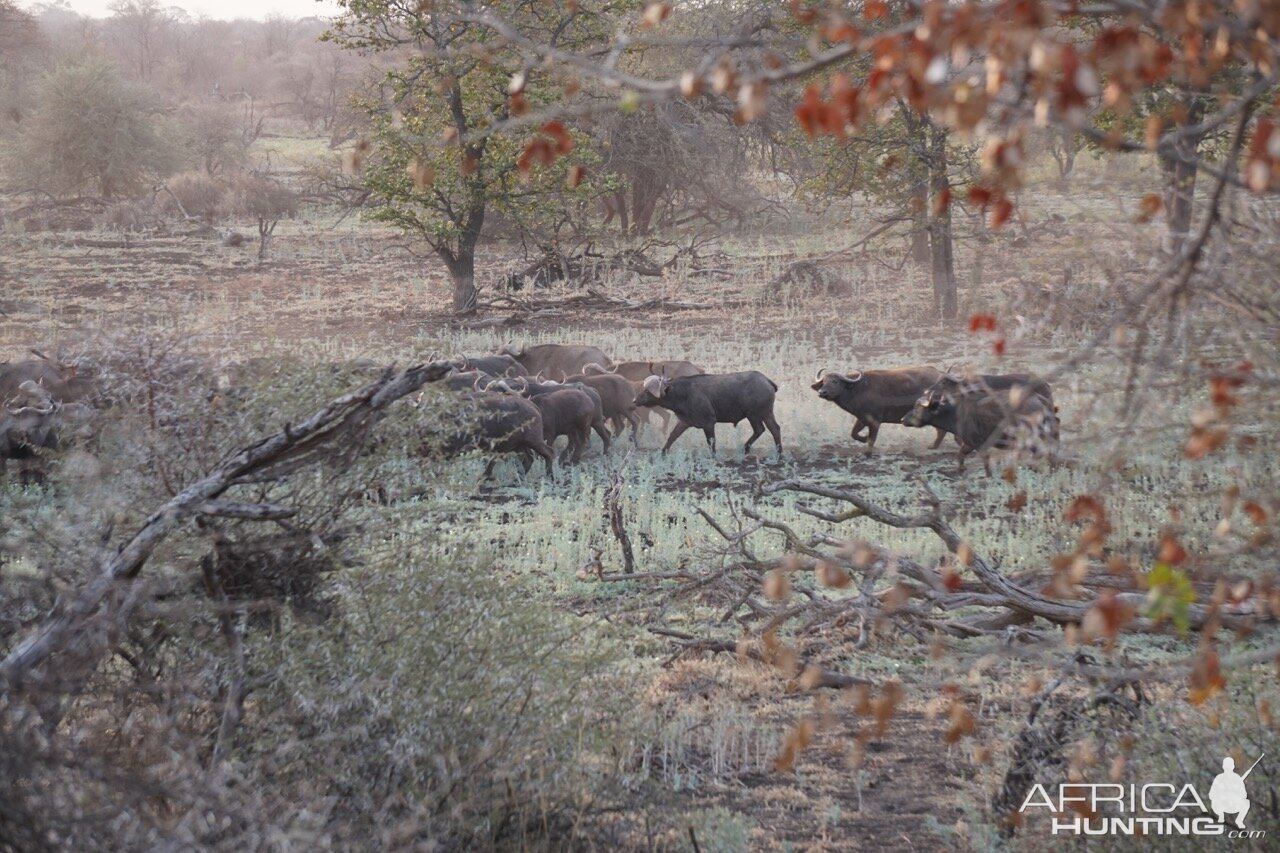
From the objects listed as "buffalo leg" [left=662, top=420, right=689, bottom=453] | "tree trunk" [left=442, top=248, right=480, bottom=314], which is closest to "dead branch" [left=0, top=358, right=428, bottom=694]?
"buffalo leg" [left=662, top=420, right=689, bottom=453]

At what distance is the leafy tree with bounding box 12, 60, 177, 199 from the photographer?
120 ft

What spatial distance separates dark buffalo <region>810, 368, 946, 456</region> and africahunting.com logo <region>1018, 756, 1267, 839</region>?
8777 millimetres

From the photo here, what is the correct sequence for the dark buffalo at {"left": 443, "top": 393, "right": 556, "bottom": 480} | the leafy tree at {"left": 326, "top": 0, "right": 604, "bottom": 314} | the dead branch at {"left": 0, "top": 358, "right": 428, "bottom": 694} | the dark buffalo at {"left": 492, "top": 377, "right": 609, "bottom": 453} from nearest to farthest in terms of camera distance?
1. the dead branch at {"left": 0, "top": 358, "right": 428, "bottom": 694}
2. the dark buffalo at {"left": 443, "top": 393, "right": 556, "bottom": 480}
3. the dark buffalo at {"left": 492, "top": 377, "right": 609, "bottom": 453}
4. the leafy tree at {"left": 326, "top": 0, "right": 604, "bottom": 314}

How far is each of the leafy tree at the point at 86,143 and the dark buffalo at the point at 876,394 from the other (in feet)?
94.3

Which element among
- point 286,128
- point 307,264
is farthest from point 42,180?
point 286,128

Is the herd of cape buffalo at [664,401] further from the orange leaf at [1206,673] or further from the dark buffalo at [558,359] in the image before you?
the orange leaf at [1206,673]

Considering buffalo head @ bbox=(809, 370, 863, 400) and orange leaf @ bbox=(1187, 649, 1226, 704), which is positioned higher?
orange leaf @ bbox=(1187, 649, 1226, 704)

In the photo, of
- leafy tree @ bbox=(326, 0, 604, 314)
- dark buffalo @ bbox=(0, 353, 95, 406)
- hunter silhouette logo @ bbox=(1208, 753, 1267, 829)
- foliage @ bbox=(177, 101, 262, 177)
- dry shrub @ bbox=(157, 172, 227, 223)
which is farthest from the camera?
foliage @ bbox=(177, 101, 262, 177)

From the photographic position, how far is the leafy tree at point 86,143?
36.5m

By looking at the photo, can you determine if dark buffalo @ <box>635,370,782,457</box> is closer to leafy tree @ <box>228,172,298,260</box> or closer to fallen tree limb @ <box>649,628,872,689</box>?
fallen tree limb @ <box>649,628,872,689</box>

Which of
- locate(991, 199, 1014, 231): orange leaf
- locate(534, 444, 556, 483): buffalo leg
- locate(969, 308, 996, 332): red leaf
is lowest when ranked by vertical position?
locate(534, 444, 556, 483): buffalo leg

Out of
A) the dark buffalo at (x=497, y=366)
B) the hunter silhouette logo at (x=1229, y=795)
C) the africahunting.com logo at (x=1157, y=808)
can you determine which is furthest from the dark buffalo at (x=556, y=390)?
the hunter silhouette logo at (x=1229, y=795)

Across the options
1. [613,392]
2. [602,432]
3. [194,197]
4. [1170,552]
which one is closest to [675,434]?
[602,432]

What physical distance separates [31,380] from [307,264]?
49.6 ft
